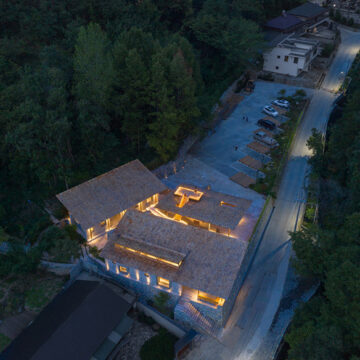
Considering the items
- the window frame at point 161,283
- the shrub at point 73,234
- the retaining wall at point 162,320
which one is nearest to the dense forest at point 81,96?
the shrub at point 73,234

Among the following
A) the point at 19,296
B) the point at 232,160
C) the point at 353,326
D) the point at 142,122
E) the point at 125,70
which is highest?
the point at 125,70

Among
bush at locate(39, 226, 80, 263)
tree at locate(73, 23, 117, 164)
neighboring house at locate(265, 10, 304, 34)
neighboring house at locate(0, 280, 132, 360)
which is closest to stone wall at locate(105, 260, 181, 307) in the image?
neighboring house at locate(0, 280, 132, 360)

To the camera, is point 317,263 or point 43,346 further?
point 317,263

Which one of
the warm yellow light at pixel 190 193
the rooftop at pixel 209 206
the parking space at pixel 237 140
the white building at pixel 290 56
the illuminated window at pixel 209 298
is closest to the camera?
the illuminated window at pixel 209 298

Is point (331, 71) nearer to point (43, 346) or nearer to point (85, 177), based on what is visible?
point (85, 177)

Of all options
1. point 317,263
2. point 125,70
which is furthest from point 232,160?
point 317,263

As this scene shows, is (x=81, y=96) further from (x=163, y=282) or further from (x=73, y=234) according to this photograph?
(x=163, y=282)

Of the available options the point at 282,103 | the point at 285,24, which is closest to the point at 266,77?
the point at 282,103

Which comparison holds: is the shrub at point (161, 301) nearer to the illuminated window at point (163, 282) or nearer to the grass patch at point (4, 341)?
the illuminated window at point (163, 282)
